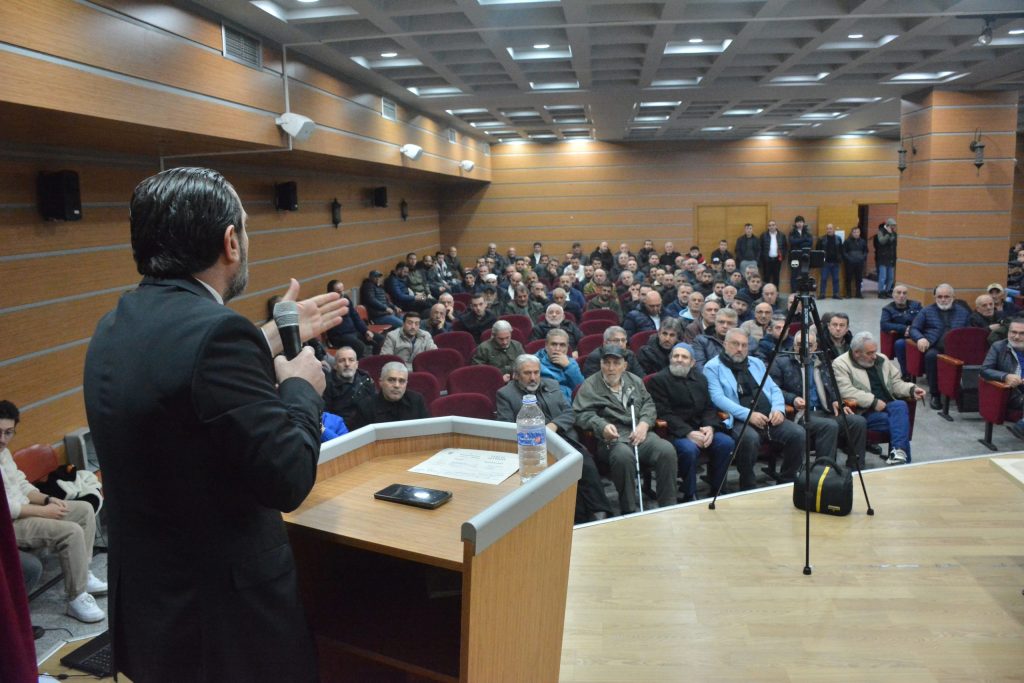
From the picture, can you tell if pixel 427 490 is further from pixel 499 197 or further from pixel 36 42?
pixel 499 197

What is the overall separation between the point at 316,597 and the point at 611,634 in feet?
5.90

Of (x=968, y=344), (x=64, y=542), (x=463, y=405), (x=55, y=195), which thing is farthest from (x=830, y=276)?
(x=64, y=542)

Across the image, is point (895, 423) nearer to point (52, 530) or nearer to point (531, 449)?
point (531, 449)

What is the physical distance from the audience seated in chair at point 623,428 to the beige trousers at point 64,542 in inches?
123

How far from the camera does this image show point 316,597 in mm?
1856

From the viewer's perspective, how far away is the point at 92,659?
3014 millimetres

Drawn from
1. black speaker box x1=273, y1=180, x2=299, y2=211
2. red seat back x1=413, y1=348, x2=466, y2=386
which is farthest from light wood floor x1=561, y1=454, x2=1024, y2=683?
black speaker box x1=273, y1=180, x2=299, y2=211

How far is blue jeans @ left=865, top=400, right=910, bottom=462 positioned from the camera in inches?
230

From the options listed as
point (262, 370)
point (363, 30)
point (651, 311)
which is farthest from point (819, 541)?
point (363, 30)

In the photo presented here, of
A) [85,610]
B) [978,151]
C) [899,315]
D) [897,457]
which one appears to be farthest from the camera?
[978,151]

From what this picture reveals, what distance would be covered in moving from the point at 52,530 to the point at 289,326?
Answer: 10.6ft

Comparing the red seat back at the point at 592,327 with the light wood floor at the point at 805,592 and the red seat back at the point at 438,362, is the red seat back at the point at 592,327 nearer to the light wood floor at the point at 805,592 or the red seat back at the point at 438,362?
the red seat back at the point at 438,362

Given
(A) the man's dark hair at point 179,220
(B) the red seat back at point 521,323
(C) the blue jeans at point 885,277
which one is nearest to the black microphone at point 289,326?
(A) the man's dark hair at point 179,220

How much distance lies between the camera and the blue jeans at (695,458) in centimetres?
528
